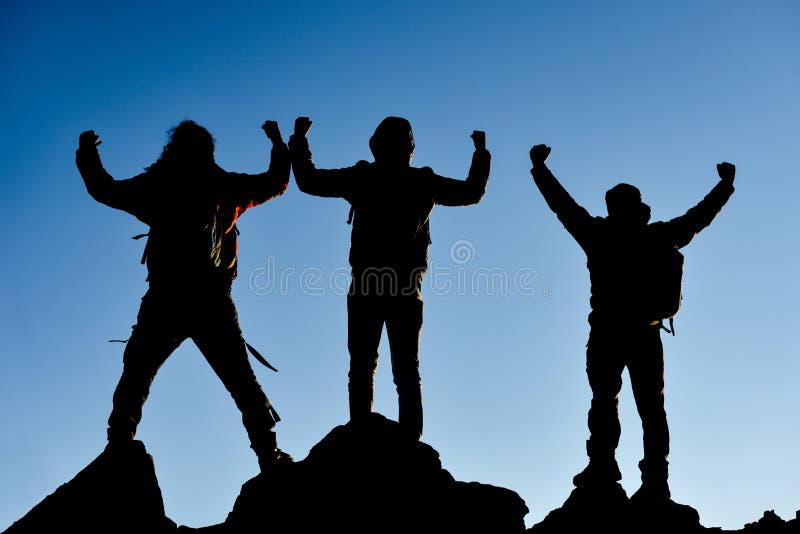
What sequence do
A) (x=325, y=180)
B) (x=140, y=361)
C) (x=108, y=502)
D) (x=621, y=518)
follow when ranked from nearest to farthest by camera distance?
(x=108, y=502), (x=621, y=518), (x=140, y=361), (x=325, y=180)

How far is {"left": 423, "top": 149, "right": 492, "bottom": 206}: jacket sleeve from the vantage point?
1062cm

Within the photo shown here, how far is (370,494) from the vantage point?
931 centimetres

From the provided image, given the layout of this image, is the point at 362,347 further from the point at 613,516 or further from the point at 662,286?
the point at 662,286

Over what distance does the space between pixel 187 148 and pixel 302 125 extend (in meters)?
1.36

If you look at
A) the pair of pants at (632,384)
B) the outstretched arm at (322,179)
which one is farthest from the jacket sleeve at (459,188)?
the pair of pants at (632,384)

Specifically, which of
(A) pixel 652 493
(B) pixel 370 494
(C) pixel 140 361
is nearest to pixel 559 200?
(A) pixel 652 493

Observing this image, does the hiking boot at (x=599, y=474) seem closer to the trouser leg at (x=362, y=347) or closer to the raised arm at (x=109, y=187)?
the trouser leg at (x=362, y=347)

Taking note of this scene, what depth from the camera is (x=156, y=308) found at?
10023 mm

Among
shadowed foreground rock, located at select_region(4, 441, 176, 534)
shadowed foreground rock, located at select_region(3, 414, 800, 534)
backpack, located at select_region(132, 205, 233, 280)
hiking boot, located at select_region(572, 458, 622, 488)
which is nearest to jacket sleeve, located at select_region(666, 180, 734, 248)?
hiking boot, located at select_region(572, 458, 622, 488)

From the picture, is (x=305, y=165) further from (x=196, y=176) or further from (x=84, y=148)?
(x=84, y=148)

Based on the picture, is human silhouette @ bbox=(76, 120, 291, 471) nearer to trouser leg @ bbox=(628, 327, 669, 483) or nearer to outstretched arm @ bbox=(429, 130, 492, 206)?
outstretched arm @ bbox=(429, 130, 492, 206)

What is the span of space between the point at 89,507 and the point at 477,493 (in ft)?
13.0

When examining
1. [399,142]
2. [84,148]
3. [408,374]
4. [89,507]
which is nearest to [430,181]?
[399,142]

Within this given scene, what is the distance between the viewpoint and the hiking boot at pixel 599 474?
399 inches
